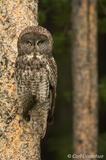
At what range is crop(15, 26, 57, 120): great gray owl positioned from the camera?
314 centimetres

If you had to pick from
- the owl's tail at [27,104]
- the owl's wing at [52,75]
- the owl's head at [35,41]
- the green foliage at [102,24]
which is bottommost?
the owl's tail at [27,104]

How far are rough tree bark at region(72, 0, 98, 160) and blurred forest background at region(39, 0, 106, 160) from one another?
495 millimetres

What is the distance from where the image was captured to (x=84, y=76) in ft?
21.1

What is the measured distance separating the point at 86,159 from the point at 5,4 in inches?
159

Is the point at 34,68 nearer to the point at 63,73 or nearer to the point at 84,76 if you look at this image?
the point at 84,76

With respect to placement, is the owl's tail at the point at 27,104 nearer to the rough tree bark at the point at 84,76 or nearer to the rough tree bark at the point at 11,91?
the rough tree bark at the point at 11,91

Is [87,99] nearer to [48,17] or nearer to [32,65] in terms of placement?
[32,65]

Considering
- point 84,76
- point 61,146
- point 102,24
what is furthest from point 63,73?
point 84,76

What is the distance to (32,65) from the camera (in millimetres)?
3162

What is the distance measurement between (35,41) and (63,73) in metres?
9.19

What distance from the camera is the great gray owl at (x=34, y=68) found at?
10.3ft

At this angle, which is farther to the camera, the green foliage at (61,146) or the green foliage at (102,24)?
the green foliage at (61,146)

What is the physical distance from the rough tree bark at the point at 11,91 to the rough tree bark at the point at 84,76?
3.18 metres

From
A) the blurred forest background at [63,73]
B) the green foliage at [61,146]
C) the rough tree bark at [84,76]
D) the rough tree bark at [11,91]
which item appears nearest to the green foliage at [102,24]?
the blurred forest background at [63,73]
